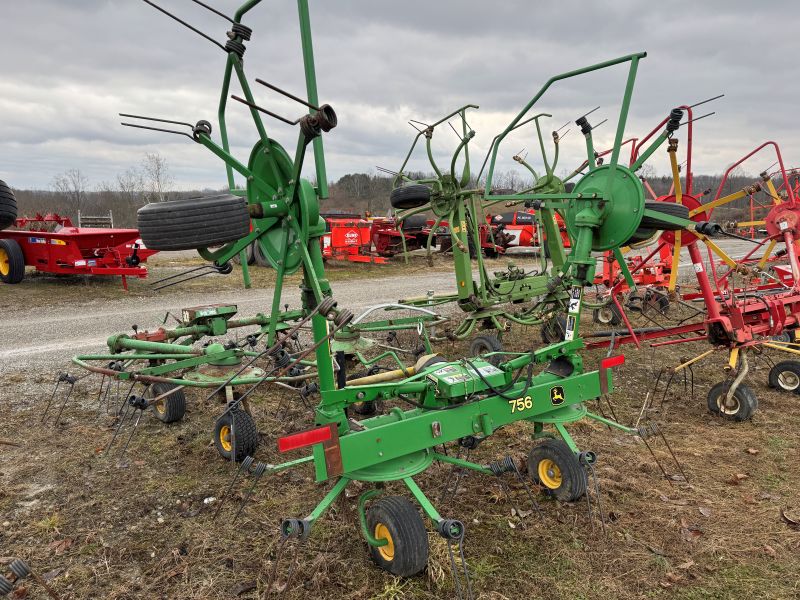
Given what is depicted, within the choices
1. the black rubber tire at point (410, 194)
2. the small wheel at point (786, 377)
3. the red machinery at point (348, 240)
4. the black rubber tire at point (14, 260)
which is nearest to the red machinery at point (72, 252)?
the black rubber tire at point (14, 260)

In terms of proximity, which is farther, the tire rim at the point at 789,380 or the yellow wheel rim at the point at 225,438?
the tire rim at the point at 789,380

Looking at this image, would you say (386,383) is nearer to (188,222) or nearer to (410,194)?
(188,222)

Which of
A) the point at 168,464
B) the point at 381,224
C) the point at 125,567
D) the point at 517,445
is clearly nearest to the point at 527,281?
the point at 517,445

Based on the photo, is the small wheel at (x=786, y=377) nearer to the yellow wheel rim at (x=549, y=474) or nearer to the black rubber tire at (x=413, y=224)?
the yellow wheel rim at (x=549, y=474)

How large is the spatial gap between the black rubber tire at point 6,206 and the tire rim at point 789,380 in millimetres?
7474

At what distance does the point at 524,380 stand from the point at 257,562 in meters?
2.16

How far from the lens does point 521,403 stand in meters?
3.63

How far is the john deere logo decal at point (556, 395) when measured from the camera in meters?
3.79

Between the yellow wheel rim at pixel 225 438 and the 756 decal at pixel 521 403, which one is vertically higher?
the 756 decal at pixel 521 403

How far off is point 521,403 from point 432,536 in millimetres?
1038

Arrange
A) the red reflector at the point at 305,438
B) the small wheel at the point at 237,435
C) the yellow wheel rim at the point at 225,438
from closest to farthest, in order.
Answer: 1. the red reflector at the point at 305,438
2. the small wheel at the point at 237,435
3. the yellow wheel rim at the point at 225,438

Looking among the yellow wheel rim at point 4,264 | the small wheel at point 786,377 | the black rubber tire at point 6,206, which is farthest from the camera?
the yellow wheel rim at point 4,264

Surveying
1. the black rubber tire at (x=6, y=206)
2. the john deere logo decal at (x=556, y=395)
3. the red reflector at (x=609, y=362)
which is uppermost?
the black rubber tire at (x=6, y=206)

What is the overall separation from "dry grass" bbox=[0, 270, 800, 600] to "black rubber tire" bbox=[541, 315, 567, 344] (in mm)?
3116
